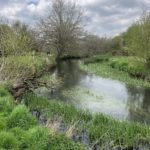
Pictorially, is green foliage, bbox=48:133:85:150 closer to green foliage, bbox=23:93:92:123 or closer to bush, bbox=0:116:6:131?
bush, bbox=0:116:6:131

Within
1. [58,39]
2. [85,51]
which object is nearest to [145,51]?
[58,39]

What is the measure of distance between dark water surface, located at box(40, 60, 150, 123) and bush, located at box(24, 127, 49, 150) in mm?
8937

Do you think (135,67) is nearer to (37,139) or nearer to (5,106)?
(5,106)

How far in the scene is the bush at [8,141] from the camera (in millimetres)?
10906

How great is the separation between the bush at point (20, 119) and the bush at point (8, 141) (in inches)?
54.1

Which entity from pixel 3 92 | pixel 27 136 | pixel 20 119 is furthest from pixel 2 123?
pixel 3 92

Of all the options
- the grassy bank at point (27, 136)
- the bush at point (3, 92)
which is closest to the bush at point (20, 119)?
the grassy bank at point (27, 136)

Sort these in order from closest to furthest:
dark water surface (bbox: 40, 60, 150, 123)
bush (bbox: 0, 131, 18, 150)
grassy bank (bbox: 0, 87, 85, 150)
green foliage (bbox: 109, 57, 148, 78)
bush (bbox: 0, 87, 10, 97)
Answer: bush (bbox: 0, 131, 18, 150) < grassy bank (bbox: 0, 87, 85, 150) < bush (bbox: 0, 87, 10, 97) < dark water surface (bbox: 40, 60, 150, 123) < green foliage (bbox: 109, 57, 148, 78)

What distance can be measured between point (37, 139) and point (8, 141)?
37.3 inches

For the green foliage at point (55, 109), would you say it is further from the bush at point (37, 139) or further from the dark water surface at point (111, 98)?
the bush at point (37, 139)

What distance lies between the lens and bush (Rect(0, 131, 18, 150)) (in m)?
10.9

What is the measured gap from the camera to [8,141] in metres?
11.1

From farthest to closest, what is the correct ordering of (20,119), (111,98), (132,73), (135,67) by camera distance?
(135,67), (132,73), (111,98), (20,119)

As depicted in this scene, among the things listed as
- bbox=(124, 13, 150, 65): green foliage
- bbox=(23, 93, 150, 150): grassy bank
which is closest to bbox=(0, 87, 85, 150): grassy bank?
bbox=(23, 93, 150, 150): grassy bank
